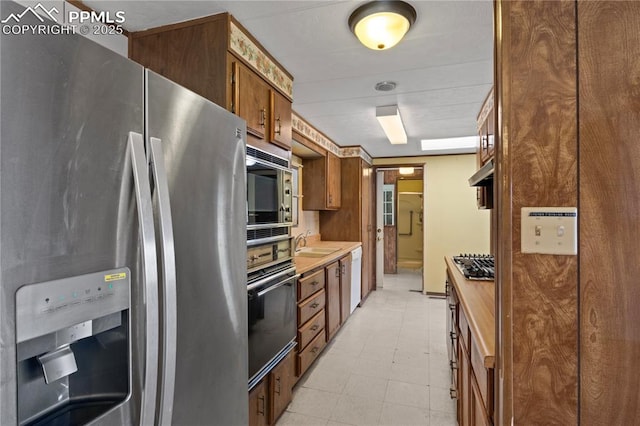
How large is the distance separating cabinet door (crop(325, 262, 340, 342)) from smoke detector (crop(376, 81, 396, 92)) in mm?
1656

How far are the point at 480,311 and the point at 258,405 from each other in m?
1.25

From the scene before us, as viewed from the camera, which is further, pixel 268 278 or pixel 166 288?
pixel 268 278

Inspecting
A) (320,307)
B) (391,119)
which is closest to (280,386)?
(320,307)

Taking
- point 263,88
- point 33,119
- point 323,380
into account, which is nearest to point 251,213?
point 263,88

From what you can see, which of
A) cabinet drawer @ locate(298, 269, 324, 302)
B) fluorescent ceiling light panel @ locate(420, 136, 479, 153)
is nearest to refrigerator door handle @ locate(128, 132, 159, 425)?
cabinet drawer @ locate(298, 269, 324, 302)

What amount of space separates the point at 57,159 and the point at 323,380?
252 centimetres

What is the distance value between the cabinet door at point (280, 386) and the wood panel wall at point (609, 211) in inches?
59.8

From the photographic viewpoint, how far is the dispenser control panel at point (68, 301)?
0.62m

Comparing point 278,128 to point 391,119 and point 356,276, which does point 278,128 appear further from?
point 356,276

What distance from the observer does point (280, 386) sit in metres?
2.05

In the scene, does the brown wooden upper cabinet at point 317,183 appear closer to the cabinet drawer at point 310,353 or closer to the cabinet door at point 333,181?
the cabinet door at point 333,181

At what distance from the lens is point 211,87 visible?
1.60 meters

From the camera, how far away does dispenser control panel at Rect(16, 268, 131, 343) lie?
0.62 m

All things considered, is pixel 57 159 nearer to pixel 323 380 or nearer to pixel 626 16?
pixel 626 16
